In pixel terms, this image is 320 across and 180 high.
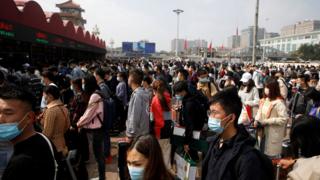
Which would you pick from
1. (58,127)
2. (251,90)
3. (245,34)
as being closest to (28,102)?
(58,127)

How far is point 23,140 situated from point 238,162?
1.50 metres

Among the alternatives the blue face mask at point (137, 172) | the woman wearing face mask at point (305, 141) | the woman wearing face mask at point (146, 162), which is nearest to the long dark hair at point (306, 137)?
the woman wearing face mask at point (305, 141)

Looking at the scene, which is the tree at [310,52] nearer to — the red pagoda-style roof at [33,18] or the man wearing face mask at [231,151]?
the red pagoda-style roof at [33,18]

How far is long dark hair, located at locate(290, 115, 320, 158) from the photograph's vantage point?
8.52 ft

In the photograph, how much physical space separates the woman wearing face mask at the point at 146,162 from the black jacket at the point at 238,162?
37 cm

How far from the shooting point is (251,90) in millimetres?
7234

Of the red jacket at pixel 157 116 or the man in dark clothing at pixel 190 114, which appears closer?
the man in dark clothing at pixel 190 114

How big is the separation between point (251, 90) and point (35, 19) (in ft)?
28.8

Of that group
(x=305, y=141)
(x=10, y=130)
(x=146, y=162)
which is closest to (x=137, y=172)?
(x=146, y=162)

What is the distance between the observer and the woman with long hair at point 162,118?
5328 mm

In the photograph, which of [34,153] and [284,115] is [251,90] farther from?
[34,153]

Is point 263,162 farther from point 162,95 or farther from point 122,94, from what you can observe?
point 122,94

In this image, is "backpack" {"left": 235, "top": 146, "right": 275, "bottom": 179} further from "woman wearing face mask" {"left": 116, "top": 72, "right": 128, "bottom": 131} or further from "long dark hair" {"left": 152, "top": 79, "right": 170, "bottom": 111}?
"woman wearing face mask" {"left": 116, "top": 72, "right": 128, "bottom": 131}

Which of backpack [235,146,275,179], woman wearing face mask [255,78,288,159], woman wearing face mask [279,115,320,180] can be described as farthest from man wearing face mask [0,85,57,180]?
woman wearing face mask [255,78,288,159]
